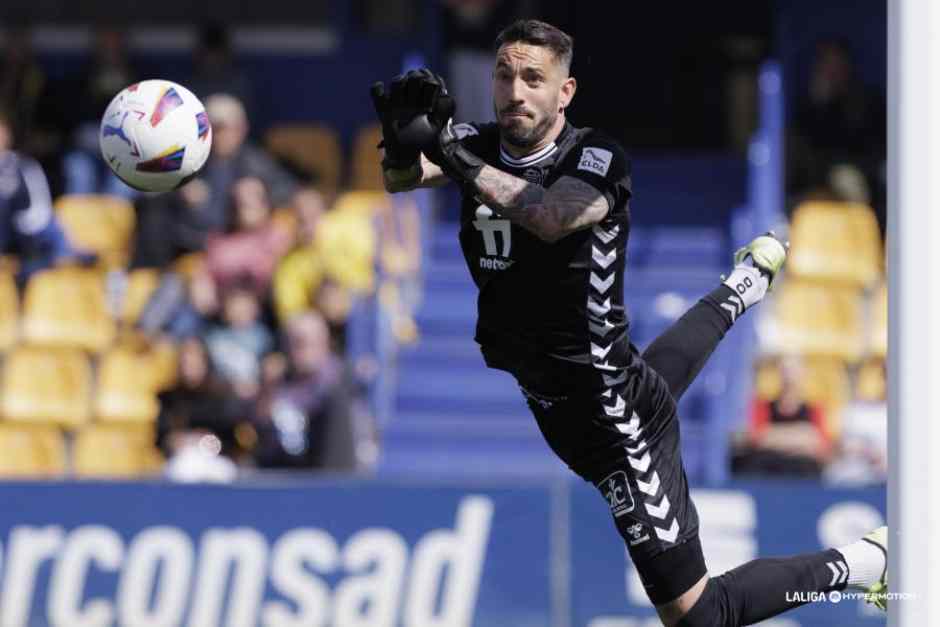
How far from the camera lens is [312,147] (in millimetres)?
14922

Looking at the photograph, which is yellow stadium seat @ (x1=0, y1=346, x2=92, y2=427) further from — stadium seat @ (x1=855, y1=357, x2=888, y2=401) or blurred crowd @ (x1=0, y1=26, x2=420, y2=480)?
stadium seat @ (x1=855, y1=357, x2=888, y2=401)

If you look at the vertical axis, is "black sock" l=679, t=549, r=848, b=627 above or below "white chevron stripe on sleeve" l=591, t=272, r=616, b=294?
below

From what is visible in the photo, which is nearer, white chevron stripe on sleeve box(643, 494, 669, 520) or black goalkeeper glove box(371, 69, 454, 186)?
black goalkeeper glove box(371, 69, 454, 186)

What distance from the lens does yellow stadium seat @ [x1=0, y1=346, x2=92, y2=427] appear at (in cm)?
1309

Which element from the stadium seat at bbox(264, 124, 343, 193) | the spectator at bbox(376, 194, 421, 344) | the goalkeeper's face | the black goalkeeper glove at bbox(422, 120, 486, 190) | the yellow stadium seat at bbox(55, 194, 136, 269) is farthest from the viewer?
the stadium seat at bbox(264, 124, 343, 193)

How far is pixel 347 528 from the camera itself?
1077 cm

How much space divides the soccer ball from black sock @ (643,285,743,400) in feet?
6.58

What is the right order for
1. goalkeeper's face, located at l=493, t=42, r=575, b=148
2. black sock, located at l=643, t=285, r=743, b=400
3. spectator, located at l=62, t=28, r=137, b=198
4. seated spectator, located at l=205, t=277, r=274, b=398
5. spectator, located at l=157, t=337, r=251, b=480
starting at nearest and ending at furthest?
goalkeeper's face, located at l=493, t=42, r=575, b=148, black sock, located at l=643, t=285, r=743, b=400, spectator, located at l=157, t=337, r=251, b=480, seated spectator, located at l=205, t=277, r=274, b=398, spectator, located at l=62, t=28, r=137, b=198

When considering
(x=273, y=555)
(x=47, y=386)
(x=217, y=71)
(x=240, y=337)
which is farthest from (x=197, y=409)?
(x=217, y=71)

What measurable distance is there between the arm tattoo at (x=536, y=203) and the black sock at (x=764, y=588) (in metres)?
1.70

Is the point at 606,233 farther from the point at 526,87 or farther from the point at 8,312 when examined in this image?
the point at 8,312

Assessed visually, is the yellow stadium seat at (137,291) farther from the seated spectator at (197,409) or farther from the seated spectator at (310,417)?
the seated spectator at (310,417)

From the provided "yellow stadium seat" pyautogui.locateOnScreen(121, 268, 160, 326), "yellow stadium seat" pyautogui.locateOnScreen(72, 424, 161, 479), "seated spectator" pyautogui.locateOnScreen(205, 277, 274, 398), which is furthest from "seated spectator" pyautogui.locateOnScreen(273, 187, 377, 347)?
"yellow stadium seat" pyautogui.locateOnScreen(72, 424, 161, 479)

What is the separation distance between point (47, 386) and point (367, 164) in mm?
3256
